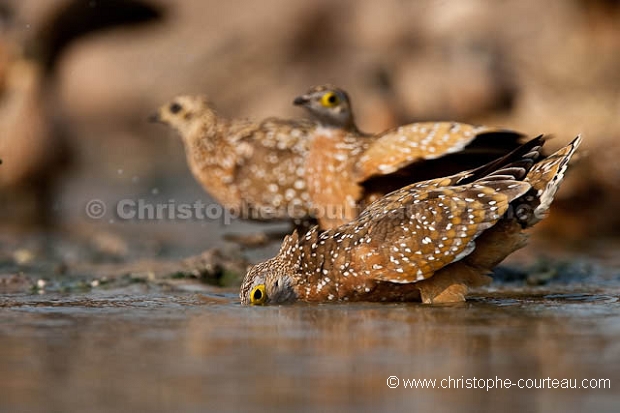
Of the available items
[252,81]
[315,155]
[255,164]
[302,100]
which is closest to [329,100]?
[302,100]

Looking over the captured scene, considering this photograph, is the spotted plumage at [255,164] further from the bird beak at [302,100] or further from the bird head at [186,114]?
the bird beak at [302,100]

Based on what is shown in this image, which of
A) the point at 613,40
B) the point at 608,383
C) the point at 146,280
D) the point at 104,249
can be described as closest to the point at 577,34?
the point at 613,40

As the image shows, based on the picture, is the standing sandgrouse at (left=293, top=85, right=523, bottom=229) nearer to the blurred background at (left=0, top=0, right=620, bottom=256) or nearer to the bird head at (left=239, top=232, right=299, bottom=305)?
the bird head at (left=239, top=232, right=299, bottom=305)

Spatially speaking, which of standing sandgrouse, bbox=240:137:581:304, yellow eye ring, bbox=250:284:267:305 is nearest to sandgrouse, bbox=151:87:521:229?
standing sandgrouse, bbox=240:137:581:304

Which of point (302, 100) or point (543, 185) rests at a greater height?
point (302, 100)

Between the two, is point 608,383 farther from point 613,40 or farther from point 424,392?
point 613,40

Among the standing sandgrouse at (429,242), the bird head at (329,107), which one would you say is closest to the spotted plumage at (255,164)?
the bird head at (329,107)

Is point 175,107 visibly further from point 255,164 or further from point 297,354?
point 297,354
